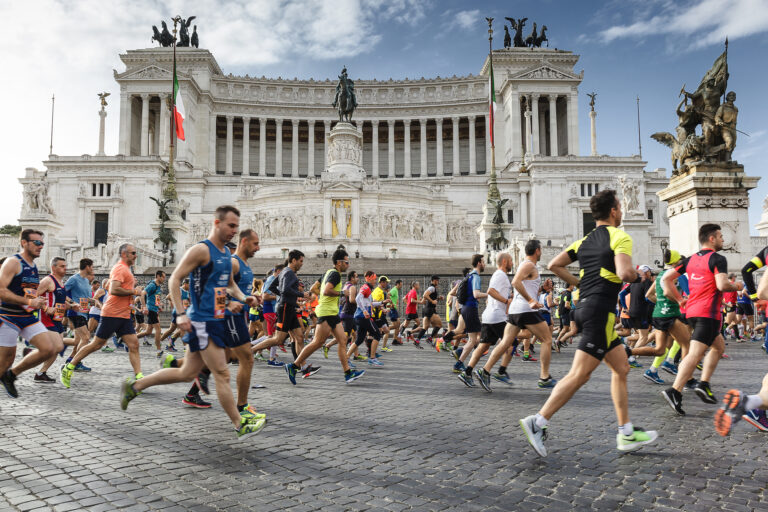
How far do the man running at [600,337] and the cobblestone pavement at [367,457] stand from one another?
22 cm

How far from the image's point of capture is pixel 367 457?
4.87 metres

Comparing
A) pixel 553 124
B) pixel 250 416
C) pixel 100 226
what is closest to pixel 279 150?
pixel 100 226

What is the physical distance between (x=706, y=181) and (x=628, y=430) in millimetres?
10932

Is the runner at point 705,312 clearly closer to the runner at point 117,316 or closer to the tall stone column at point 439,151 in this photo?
the runner at point 117,316

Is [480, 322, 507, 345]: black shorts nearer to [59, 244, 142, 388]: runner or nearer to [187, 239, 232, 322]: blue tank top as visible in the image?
[187, 239, 232, 322]: blue tank top

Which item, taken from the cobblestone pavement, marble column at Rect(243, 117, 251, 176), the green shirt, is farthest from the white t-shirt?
marble column at Rect(243, 117, 251, 176)

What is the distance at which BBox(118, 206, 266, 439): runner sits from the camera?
17.1ft

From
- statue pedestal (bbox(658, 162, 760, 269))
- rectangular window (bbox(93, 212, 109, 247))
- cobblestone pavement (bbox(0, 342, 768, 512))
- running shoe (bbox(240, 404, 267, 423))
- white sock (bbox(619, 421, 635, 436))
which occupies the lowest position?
cobblestone pavement (bbox(0, 342, 768, 512))

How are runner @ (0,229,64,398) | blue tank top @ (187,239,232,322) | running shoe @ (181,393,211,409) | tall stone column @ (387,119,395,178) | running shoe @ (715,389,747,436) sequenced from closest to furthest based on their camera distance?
running shoe @ (715,389,747,436), blue tank top @ (187,239,232,322), runner @ (0,229,64,398), running shoe @ (181,393,211,409), tall stone column @ (387,119,395,178)

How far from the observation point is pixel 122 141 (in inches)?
2677

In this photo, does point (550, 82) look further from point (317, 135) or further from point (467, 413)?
point (467, 413)

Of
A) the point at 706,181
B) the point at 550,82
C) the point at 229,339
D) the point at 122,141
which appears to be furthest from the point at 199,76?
the point at 229,339

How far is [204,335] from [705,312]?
5518 millimetres

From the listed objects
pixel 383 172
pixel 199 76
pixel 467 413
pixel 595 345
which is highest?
pixel 199 76
